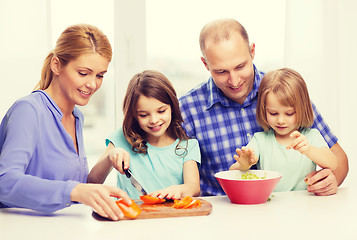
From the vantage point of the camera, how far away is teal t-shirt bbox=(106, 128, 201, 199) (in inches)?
67.3

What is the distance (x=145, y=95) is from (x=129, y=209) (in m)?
0.54

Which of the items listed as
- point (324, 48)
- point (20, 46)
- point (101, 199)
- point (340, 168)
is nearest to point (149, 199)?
point (101, 199)

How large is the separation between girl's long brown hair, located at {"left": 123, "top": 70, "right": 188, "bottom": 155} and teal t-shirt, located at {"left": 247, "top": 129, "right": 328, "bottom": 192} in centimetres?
30

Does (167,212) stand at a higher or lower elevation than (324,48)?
lower

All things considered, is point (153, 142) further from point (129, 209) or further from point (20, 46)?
point (20, 46)

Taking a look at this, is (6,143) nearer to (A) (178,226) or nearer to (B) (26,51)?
(A) (178,226)

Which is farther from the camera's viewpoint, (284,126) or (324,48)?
(324,48)

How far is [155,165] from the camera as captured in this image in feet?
5.65

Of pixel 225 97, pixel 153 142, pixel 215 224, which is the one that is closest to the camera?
pixel 215 224

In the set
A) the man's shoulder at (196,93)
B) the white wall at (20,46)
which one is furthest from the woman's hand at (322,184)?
the white wall at (20,46)

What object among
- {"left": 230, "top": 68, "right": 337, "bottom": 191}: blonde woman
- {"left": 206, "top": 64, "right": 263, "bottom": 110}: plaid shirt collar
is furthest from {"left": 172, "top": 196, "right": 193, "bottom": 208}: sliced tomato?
{"left": 206, "top": 64, "right": 263, "bottom": 110}: plaid shirt collar

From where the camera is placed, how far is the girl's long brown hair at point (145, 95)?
66.0 inches

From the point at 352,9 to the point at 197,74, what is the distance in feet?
3.52

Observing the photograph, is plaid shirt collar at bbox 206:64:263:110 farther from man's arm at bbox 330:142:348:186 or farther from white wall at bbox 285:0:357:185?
white wall at bbox 285:0:357:185
